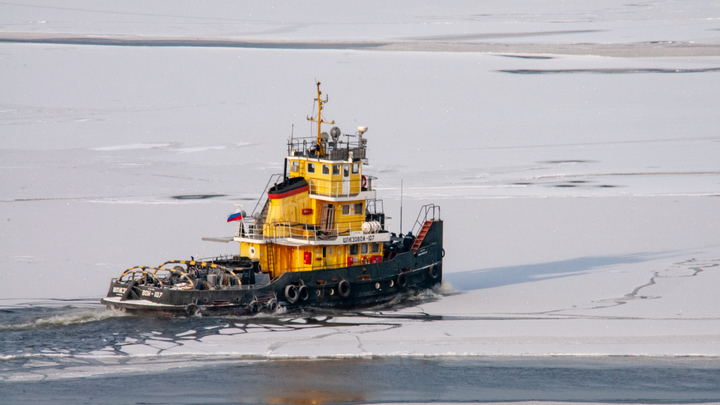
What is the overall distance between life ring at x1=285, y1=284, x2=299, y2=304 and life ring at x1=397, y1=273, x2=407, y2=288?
11.1ft

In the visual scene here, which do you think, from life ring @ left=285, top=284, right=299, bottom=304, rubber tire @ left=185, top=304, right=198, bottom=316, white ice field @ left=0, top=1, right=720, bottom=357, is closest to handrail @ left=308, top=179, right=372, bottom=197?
life ring @ left=285, top=284, right=299, bottom=304

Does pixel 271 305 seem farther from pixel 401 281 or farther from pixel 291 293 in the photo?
pixel 401 281

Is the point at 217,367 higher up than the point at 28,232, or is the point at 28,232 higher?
the point at 28,232

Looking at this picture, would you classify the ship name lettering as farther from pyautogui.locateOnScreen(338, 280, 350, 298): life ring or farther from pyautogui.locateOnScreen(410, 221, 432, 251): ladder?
pyautogui.locateOnScreen(410, 221, 432, 251): ladder

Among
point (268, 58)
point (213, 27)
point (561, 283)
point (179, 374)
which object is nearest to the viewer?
point (179, 374)

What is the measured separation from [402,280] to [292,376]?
801 cm

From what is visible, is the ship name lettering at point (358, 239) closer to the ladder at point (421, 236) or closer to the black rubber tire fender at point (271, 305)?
the ladder at point (421, 236)

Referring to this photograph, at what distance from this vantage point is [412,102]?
4884 centimetres

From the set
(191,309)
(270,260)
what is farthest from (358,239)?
(191,309)

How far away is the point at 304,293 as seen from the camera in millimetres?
24000

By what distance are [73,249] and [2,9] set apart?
4879 cm

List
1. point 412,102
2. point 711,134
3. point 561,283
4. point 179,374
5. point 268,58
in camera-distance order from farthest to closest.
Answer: point 268,58
point 412,102
point 711,134
point 561,283
point 179,374

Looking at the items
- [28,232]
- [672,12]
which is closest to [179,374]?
[28,232]

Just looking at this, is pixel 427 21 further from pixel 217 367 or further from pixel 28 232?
pixel 217 367
